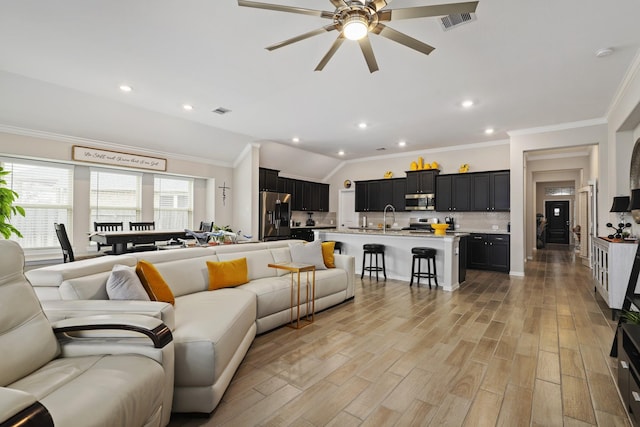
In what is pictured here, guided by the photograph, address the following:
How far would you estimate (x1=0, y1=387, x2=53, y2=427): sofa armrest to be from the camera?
830 millimetres

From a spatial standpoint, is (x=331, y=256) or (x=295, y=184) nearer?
(x=331, y=256)

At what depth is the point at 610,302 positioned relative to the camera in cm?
386

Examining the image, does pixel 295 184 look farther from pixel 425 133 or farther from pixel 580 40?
pixel 580 40

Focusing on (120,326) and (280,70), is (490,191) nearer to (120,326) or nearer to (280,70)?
(280,70)

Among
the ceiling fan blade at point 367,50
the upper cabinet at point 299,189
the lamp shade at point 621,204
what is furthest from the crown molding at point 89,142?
the lamp shade at point 621,204

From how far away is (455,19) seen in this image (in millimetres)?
2801

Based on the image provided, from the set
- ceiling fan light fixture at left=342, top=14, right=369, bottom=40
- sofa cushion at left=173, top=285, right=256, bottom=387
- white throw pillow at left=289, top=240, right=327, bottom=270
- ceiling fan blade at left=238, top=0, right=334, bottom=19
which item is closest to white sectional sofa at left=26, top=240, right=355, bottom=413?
sofa cushion at left=173, top=285, right=256, bottom=387

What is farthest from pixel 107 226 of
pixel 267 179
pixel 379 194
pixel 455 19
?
pixel 379 194

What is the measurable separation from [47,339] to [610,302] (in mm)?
5554

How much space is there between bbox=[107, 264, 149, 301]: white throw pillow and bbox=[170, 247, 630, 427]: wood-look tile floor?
86cm

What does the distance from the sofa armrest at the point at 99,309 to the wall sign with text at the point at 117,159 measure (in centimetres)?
472

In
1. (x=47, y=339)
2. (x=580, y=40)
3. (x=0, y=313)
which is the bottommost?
(x=47, y=339)

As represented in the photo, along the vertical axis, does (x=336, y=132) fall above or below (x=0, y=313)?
above

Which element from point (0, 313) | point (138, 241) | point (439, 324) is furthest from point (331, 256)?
point (0, 313)
